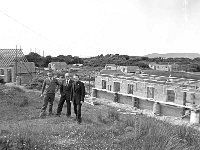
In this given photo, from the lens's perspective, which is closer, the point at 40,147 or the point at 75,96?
the point at 40,147

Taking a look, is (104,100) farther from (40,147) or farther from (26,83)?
(40,147)

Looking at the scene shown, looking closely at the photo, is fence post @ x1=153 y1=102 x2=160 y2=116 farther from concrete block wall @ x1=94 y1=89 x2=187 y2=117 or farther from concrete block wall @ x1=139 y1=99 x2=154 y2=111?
concrete block wall @ x1=139 y1=99 x2=154 y2=111

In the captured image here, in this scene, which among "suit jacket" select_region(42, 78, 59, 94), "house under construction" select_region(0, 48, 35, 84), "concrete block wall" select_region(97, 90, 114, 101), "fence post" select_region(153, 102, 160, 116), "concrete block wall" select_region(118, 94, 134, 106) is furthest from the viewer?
"house under construction" select_region(0, 48, 35, 84)

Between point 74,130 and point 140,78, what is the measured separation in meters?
22.0

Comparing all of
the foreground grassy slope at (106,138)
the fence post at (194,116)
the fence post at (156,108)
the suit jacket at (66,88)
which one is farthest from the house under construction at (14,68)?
the foreground grassy slope at (106,138)

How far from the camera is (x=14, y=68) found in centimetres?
3434

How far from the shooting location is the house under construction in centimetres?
3436

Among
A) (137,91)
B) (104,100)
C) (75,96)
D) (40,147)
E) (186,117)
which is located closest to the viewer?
(40,147)

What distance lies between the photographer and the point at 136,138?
5027 millimetres

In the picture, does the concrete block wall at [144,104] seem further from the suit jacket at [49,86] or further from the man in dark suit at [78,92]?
the man in dark suit at [78,92]

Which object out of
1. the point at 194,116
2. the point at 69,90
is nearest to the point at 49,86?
the point at 69,90

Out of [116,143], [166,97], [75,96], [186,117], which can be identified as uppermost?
[75,96]

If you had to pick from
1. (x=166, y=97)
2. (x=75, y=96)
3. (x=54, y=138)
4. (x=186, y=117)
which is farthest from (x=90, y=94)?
(x=54, y=138)

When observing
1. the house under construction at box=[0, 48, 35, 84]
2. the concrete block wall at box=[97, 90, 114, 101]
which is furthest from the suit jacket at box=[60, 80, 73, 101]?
the house under construction at box=[0, 48, 35, 84]
